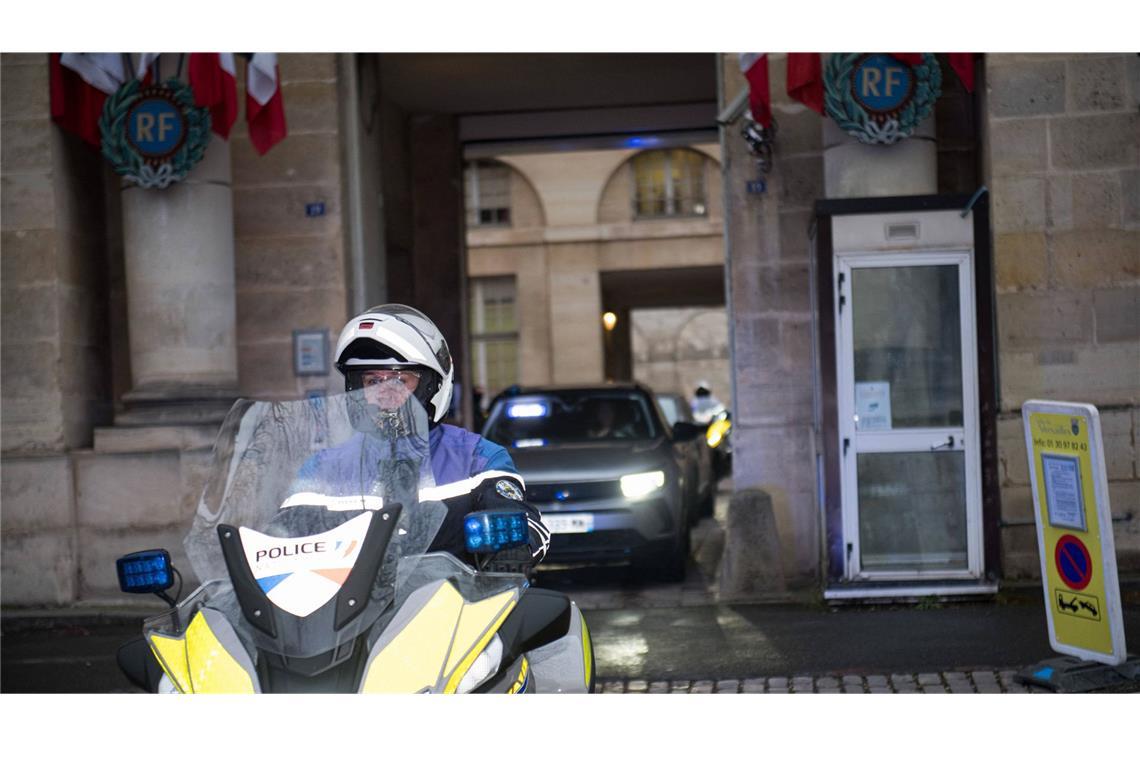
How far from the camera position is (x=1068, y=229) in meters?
10.4

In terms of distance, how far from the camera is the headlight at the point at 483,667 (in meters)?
3.38

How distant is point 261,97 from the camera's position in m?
11.0

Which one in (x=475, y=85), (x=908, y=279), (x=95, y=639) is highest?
(x=475, y=85)

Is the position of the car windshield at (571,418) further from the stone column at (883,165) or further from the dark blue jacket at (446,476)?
the dark blue jacket at (446,476)

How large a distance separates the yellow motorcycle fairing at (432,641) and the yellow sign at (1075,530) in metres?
4.16

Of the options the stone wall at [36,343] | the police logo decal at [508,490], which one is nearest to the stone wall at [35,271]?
the stone wall at [36,343]

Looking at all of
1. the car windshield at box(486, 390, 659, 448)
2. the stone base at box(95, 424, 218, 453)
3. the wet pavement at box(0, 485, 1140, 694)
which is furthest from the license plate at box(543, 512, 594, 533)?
the stone base at box(95, 424, 218, 453)

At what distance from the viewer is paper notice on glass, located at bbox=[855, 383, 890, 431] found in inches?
388

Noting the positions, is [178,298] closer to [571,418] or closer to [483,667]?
[571,418]

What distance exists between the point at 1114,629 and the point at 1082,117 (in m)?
4.81

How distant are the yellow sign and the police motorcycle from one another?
3.66m

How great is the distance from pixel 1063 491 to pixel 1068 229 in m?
3.83

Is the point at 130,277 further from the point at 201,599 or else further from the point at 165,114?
the point at 201,599

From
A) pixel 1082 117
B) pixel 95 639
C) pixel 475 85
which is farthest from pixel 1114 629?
pixel 475 85
